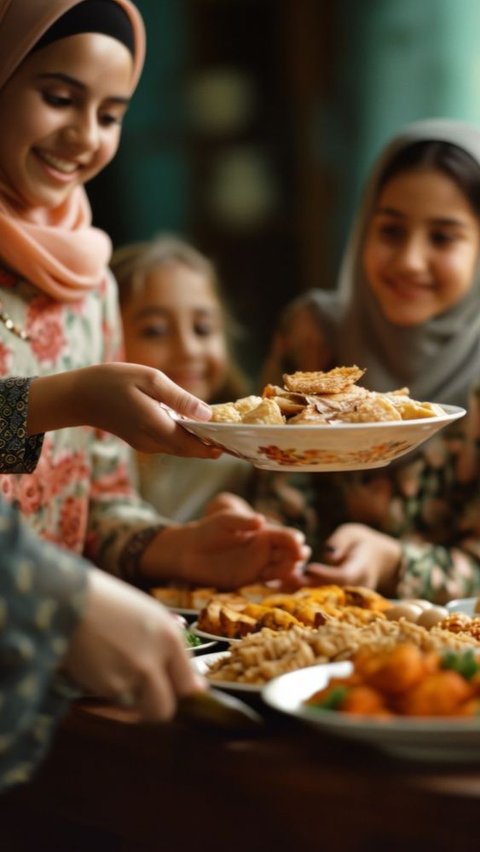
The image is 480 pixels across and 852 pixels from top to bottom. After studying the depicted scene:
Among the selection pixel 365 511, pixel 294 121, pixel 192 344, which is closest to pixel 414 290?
pixel 365 511

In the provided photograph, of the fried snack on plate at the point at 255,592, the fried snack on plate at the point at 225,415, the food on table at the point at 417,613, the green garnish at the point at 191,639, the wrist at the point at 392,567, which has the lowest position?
the wrist at the point at 392,567

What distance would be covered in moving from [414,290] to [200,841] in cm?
160

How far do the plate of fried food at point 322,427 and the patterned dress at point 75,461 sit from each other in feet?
1.99

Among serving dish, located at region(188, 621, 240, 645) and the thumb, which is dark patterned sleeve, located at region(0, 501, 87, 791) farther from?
serving dish, located at region(188, 621, 240, 645)

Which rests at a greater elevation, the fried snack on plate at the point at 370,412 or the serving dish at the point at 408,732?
the fried snack on plate at the point at 370,412

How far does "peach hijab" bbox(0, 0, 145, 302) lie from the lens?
1659mm

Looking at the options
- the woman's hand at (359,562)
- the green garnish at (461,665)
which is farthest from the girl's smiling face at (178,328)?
the green garnish at (461,665)

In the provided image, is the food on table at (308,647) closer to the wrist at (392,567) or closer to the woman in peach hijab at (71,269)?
the woman in peach hijab at (71,269)

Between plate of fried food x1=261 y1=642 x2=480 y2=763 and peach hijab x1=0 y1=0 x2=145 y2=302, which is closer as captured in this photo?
→ plate of fried food x1=261 y1=642 x2=480 y2=763

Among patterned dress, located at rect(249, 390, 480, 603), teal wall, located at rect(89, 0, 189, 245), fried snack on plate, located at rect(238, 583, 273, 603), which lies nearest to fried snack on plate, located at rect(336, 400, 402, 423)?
fried snack on plate, located at rect(238, 583, 273, 603)

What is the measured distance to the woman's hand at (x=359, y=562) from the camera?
179 cm

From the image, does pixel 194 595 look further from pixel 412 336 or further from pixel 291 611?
pixel 412 336

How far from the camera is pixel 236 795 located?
3.02ft

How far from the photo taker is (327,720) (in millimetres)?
889
